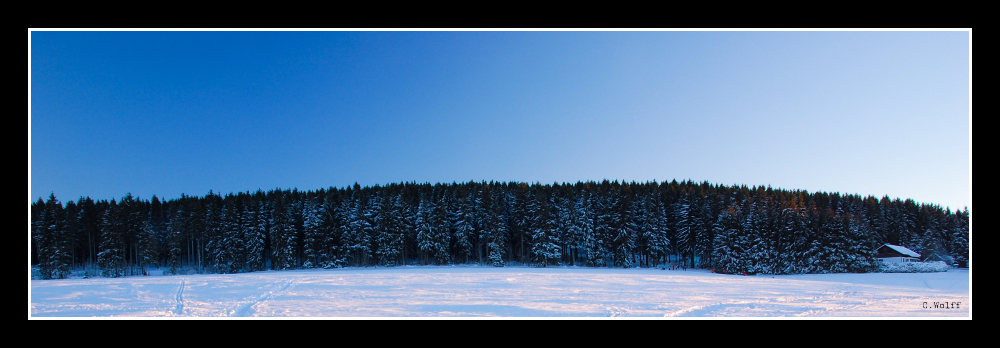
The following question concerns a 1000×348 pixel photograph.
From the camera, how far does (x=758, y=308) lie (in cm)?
1834

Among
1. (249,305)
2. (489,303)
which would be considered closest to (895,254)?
(489,303)

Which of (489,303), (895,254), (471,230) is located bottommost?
(895,254)

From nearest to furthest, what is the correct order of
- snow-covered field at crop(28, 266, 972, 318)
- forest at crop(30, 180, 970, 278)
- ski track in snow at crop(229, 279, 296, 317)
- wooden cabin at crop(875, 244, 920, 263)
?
1. ski track in snow at crop(229, 279, 296, 317)
2. snow-covered field at crop(28, 266, 972, 318)
3. wooden cabin at crop(875, 244, 920, 263)
4. forest at crop(30, 180, 970, 278)

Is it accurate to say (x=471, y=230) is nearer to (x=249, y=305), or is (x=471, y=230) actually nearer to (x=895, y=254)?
(x=249, y=305)

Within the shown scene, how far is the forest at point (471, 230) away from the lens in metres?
51.4

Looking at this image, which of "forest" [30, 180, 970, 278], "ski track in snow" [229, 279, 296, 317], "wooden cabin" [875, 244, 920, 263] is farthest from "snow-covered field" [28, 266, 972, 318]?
"wooden cabin" [875, 244, 920, 263]

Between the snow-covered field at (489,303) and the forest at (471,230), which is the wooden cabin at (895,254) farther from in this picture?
the snow-covered field at (489,303)

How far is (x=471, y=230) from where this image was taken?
63781 millimetres

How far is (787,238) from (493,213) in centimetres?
3377

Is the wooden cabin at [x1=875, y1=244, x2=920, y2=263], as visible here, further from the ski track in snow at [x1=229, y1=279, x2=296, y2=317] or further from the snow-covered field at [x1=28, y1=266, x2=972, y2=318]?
the ski track in snow at [x1=229, y1=279, x2=296, y2=317]

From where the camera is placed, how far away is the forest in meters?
51.4

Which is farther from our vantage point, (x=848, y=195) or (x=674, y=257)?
(x=848, y=195)
